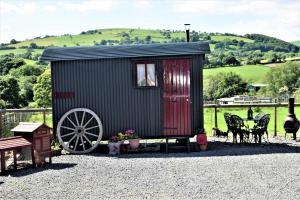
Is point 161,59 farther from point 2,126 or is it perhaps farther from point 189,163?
point 2,126

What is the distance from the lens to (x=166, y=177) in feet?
31.7

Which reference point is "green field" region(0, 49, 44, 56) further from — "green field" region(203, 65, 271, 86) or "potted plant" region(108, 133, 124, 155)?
"potted plant" region(108, 133, 124, 155)

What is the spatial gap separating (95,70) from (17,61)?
64.7 meters

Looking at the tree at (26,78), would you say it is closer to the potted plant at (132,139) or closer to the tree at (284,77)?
the tree at (284,77)

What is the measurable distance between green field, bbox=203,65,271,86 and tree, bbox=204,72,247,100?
4478 mm

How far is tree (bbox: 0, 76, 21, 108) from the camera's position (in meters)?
49.8

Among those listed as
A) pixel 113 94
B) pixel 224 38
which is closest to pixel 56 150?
pixel 113 94

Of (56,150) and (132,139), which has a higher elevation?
(132,139)

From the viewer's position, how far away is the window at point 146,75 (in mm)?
13156

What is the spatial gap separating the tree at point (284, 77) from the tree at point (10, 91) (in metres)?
35.0

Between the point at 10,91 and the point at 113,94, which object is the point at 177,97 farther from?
the point at 10,91

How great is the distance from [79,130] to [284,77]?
60655mm

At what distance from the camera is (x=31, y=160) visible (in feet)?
37.7

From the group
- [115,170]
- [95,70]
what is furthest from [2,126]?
[115,170]
